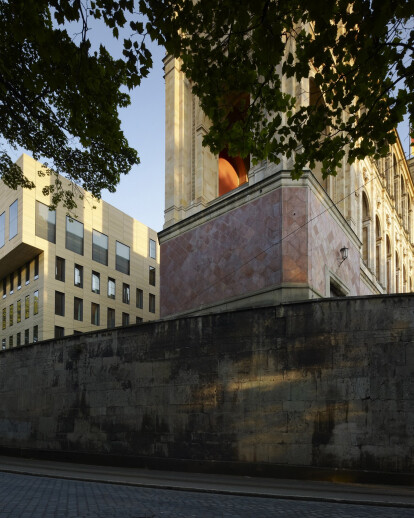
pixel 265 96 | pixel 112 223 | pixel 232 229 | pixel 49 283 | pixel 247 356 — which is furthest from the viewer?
pixel 112 223

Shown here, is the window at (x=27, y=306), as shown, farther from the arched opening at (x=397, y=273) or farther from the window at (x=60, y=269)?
the arched opening at (x=397, y=273)

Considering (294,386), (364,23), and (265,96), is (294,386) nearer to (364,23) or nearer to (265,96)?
(265,96)

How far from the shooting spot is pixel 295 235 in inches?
758

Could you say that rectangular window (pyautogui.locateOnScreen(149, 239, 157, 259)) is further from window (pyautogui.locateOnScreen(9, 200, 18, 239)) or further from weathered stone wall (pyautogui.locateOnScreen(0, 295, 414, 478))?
weathered stone wall (pyautogui.locateOnScreen(0, 295, 414, 478))

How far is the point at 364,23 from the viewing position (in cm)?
673

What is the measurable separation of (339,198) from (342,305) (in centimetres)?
1227

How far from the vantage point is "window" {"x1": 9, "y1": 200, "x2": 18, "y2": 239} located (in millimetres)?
40719

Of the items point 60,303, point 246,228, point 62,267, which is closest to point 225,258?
point 246,228

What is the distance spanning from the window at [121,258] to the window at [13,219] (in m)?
10.4

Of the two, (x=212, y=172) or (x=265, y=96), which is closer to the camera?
(x=265, y=96)

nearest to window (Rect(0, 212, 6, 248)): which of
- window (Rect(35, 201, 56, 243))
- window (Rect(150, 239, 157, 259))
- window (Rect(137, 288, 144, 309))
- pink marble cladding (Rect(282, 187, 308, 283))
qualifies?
window (Rect(35, 201, 56, 243))

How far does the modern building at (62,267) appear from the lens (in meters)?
40.8

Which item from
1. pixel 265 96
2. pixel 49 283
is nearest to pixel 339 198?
pixel 265 96

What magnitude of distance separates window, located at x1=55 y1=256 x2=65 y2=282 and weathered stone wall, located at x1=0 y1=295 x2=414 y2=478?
74.8ft
